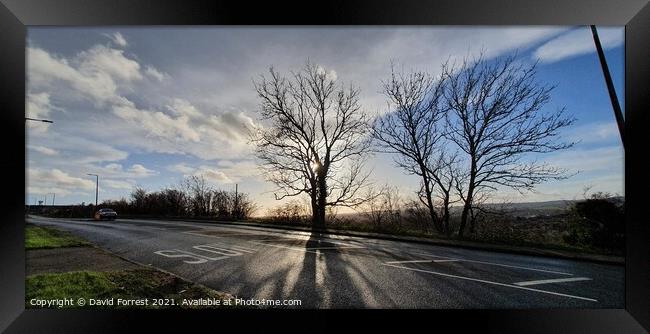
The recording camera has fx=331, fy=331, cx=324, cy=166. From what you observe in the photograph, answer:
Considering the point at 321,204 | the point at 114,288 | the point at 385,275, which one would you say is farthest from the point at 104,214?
the point at 385,275

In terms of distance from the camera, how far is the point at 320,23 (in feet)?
14.7

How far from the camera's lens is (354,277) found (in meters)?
6.30

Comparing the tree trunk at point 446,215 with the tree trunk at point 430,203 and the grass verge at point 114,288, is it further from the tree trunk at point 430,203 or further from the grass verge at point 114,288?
the grass verge at point 114,288

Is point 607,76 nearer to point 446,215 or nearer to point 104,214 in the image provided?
point 446,215

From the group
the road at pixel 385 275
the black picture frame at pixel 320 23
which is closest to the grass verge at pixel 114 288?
the black picture frame at pixel 320 23

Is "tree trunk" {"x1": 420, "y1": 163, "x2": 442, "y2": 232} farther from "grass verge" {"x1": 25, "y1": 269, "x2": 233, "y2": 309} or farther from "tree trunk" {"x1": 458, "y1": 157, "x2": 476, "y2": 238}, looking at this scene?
"grass verge" {"x1": 25, "y1": 269, "x2": 233, "y2": 309}

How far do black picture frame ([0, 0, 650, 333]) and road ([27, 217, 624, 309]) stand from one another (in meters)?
0.57

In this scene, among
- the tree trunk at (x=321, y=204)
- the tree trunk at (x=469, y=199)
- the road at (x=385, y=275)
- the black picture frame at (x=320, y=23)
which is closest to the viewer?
the black picture frame at (x=320, y=23)

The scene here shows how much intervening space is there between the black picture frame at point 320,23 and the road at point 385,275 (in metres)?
0.57

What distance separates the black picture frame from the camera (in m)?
4.33

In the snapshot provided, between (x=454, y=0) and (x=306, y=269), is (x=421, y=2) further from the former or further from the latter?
(x=306, y=269)

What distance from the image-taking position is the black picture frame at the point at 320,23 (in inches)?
170

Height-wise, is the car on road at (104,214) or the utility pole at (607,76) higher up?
the utility pole at (607,76)
